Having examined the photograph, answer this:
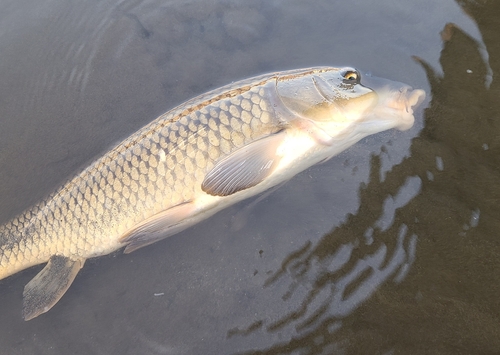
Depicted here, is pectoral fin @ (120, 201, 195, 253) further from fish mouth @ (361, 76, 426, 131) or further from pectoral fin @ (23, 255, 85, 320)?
fish mouth @ (361, 76, 426, 131)

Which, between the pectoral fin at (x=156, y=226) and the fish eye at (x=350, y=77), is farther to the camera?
the fish eye at (x=350, y=77)

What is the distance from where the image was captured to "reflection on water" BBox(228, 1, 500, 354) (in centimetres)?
208

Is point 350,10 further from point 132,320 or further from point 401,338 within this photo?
point 132,320

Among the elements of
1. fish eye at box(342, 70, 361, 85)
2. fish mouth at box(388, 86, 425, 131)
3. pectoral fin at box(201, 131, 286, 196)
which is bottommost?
pectoral fin at box(201, 131, 286, 196)

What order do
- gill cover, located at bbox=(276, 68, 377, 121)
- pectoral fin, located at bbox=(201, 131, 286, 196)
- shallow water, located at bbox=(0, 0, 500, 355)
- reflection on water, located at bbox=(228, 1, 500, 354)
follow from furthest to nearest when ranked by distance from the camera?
gill cover, located at bbox=(276, 68, 377, 121), pectoral fin, located at bbox=(201, 131, 286, 196), shallow water, located at bbox=(0, 0, 500, 355), reflection on water, located at bbox=(228, 1, 500, 354)

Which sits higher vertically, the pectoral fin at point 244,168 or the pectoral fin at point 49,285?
the pectoral fin at point 244,168

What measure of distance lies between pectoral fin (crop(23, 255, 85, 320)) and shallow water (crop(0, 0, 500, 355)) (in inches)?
5.9

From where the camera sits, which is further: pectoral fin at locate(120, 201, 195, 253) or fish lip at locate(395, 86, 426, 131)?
fish lip at locate(395, 86, 426, 131)

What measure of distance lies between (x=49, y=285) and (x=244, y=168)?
144cm

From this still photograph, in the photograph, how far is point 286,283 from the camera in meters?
2.37

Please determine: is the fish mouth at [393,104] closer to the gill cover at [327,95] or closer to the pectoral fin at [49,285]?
the gill cover at [327,95]

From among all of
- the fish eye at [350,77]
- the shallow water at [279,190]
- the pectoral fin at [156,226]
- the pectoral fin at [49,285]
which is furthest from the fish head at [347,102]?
the pectoral fin at [49,285]

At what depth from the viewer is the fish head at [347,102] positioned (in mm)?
2541

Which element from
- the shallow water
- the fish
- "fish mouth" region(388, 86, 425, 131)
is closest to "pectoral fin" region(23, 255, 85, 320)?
the fish
